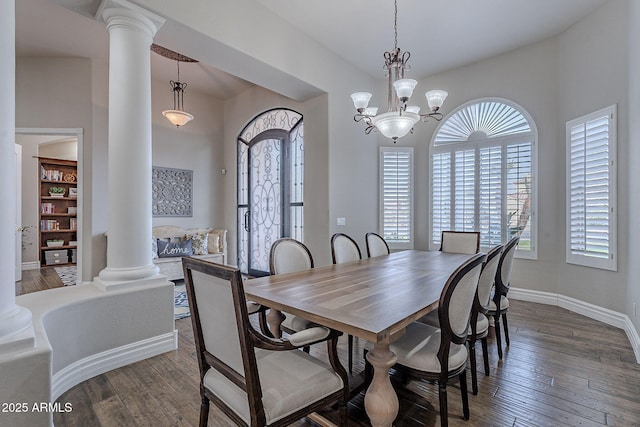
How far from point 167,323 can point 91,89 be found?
13.8 ft

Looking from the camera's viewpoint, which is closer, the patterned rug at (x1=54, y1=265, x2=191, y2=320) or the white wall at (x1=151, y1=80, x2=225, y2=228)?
the patterned rug at (x1=54, y1=265, x2=191, y2=320)

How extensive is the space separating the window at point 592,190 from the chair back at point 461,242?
1197 mm

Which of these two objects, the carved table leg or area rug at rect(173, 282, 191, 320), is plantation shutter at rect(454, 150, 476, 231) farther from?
area rug at rect(173, 282, 191, 320)

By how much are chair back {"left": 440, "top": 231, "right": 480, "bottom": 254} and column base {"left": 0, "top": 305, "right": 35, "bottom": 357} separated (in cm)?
393

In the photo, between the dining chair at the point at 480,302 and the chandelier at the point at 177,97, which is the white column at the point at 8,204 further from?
the chandelier at the point at 177,97

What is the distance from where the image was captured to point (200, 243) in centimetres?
573

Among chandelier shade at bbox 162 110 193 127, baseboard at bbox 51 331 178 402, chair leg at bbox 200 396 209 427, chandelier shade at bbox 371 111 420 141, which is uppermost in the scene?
chandelier shade at bbox 162 110 193 127

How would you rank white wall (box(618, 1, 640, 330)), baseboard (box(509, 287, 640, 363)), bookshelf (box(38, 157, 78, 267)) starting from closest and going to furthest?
white wall (box(618, 1, 640, 330))
baseboard (box(509, 287, 640, 363))
bookshelf (box(38, 157, 78, 267))


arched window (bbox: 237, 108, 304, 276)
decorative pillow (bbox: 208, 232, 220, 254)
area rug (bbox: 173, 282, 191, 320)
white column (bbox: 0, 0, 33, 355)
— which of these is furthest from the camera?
decorative pillow (bbox: 208, 232, 220, 254)

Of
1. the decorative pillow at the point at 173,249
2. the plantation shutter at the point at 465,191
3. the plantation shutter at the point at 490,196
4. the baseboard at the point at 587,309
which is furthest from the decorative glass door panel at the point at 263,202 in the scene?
the baseboard at the point at 587,309

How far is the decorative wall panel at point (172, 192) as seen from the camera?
5.62 metres

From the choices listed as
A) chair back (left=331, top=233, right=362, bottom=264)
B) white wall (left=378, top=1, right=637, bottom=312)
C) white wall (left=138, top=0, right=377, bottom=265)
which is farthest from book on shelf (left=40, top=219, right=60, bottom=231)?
white wall (left=378, top=1, right=637, bottom=312)

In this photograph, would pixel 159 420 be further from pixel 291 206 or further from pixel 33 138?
pixel 33 138

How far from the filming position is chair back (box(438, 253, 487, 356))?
1.55 m
